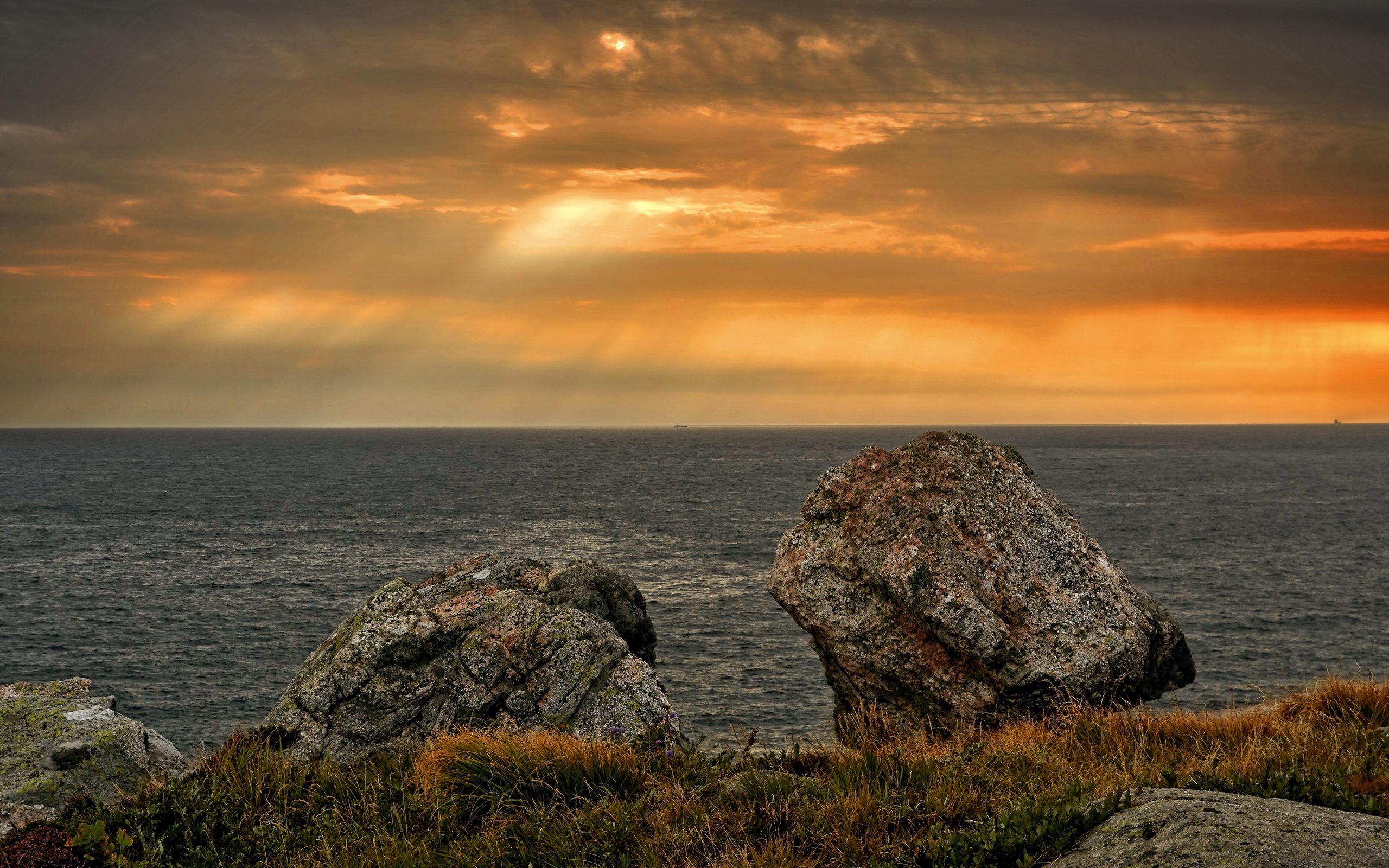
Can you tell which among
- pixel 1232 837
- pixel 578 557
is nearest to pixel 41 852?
pixel 1232 837

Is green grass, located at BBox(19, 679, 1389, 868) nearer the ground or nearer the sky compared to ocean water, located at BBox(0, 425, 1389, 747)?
nearer the sky

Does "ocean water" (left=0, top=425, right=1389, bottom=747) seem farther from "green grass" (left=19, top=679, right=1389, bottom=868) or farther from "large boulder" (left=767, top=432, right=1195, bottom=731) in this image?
"green grass" (left=19, top=679, right=1389, bottom=868)

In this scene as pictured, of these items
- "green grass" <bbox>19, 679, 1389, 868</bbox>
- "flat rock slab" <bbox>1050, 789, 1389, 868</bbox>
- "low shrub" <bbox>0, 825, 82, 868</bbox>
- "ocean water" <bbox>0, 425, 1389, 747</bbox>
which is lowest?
"ocean water" <bbox>0, 425, 1389, 747</bbox>

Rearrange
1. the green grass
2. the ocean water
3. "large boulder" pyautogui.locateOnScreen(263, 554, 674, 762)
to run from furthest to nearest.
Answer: the ocean water
"large boulder" pyautogui.locateOnScreen(263, 554, 674, 762)
the green grass

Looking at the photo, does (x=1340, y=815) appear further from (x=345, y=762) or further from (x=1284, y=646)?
(x=1284, y=646)

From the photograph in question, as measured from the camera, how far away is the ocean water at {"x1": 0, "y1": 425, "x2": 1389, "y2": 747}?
42688mm

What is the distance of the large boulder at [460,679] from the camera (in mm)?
11969

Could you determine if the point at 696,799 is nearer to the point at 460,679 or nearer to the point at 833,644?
the point at 460,679

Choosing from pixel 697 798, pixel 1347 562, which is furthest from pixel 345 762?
pixel 1347 562

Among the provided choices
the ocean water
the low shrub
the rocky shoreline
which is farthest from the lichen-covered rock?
the ocean water

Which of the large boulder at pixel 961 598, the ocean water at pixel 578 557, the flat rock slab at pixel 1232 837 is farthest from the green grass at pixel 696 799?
the ocean water at pixel 578 557

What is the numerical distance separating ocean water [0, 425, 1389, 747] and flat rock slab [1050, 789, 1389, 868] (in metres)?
6.36

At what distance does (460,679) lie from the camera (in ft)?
41.2

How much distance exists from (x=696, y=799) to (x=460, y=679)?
566cm
